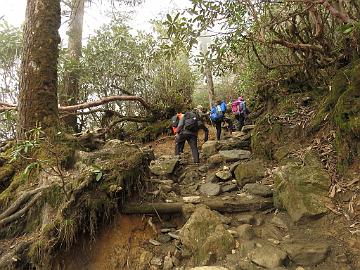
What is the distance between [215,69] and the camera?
22.1 feet

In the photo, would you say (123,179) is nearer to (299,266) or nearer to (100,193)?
(100,193)

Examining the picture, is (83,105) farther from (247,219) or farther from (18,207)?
(247,219)

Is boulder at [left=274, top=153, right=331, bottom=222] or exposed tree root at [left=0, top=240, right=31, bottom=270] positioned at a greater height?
boulder at [left=274, top=153, right=331, bottom=222]

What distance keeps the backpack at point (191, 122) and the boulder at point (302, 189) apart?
10.1 ft

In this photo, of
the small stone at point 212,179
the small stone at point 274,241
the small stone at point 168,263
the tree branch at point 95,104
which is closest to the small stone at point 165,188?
the small stone at point 212,179

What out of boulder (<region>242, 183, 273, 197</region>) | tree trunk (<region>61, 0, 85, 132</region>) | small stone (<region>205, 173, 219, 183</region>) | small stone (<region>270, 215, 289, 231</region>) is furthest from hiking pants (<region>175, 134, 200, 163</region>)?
tree trunk (<region>61, 0, 85, 132</region>)

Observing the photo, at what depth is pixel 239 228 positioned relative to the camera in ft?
13.2

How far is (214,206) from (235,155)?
210 centimetres

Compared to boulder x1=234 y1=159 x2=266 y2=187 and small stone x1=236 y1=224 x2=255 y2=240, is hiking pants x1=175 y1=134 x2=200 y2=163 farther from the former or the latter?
small stone x1=236 y1=224 x2=255 y2=240

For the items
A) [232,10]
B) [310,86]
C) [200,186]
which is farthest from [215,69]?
[200,186]

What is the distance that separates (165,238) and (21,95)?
12.6 ft

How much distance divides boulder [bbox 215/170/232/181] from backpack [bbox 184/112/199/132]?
1.85 metres

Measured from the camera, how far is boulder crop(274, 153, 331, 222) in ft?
12.8

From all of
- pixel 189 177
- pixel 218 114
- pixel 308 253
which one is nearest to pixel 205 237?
pixel 308 253
